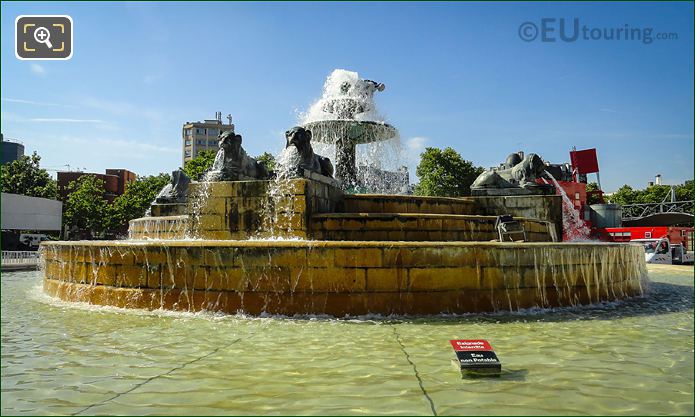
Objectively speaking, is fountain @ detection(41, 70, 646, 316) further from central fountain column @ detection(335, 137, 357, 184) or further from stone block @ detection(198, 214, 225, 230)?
central fountain column @ detection(335, 137, 357, 184)

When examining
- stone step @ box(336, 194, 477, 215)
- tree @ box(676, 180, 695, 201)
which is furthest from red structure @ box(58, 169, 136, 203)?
tree @ box(676, 180, 695, 201)

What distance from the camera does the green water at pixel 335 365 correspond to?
3623 mm

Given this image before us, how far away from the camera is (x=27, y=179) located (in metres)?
45.1

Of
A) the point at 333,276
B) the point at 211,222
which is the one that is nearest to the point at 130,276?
the point at 211,222

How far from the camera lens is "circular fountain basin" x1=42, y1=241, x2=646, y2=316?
722cm

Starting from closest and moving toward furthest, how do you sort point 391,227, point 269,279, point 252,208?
point 269,279, point 391,227, point 252,208

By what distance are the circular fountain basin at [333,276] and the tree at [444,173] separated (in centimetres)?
4233

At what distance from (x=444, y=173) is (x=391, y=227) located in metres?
42.1

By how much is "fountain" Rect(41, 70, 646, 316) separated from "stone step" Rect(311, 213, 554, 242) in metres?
0.02

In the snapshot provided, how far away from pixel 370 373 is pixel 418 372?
0.42m

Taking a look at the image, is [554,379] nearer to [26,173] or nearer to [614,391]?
[614,391]

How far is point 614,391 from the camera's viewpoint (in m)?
3.90

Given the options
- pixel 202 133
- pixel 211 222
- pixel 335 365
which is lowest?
pixel 335 365

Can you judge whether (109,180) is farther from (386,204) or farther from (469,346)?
(469,346)
